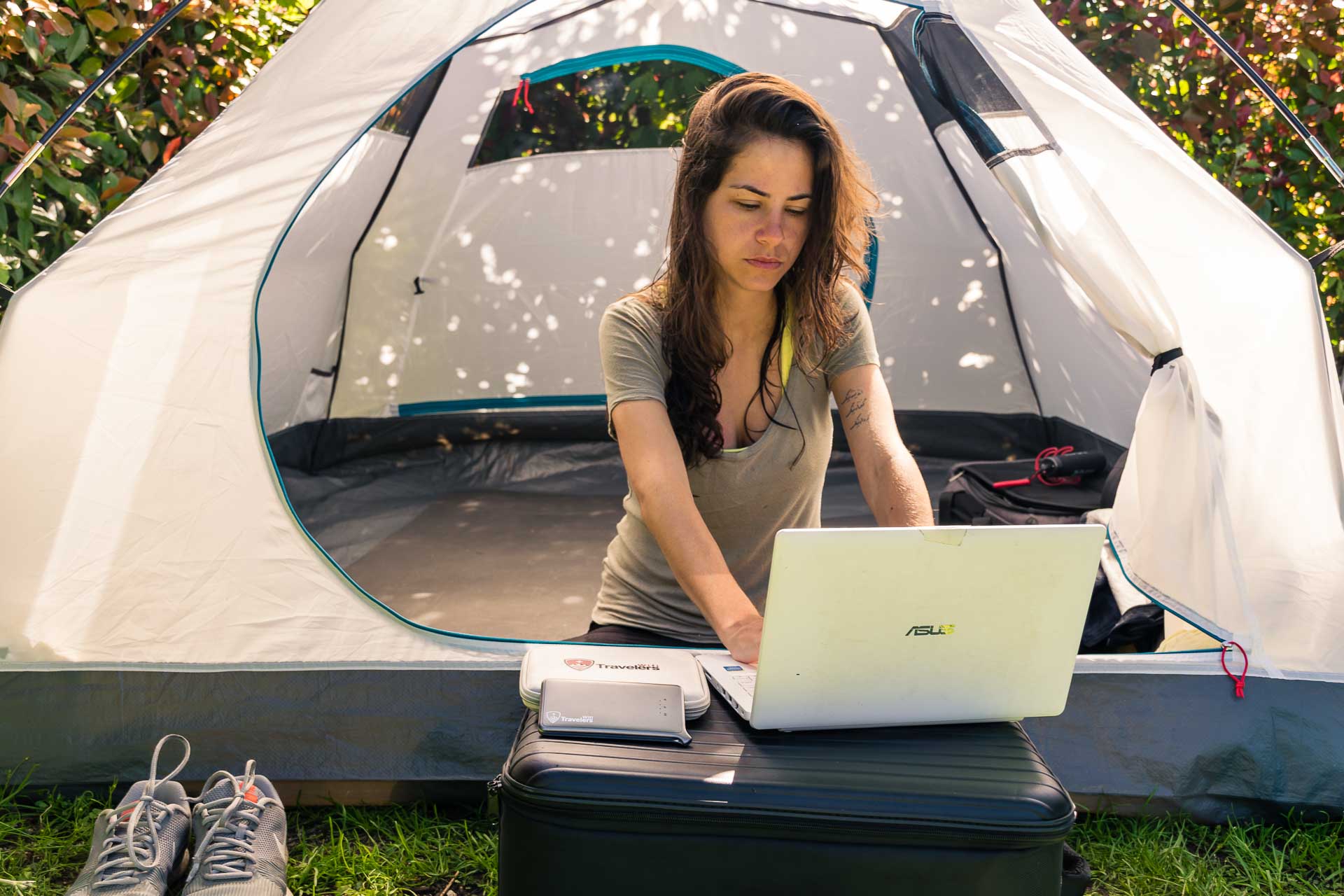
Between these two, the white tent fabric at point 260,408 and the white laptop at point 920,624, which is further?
the white tent fabric at point 260,408

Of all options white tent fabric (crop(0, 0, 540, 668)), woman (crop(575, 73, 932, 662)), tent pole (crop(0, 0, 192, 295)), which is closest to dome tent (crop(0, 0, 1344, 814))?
white tent fabric (crop(0, 0, 540, 668))

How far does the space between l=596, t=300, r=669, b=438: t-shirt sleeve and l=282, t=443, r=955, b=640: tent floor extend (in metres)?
0.82

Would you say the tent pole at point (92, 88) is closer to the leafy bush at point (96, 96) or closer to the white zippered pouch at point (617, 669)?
the leafy bush at point (96, 96)

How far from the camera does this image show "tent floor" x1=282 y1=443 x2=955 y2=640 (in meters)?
2.42

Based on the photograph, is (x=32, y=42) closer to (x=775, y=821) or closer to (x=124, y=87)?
(x=124, y=87)

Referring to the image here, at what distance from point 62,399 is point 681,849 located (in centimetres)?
117

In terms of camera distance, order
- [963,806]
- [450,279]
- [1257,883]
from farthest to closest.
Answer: [450,279], [1257,883], [963,806]

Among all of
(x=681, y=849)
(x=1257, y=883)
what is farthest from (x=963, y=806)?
(x=1257, y=883)

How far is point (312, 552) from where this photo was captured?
165cm

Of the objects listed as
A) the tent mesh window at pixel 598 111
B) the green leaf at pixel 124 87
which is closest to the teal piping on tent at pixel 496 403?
the tent mesh window at pixel 598 111

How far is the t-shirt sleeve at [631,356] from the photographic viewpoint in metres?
1.41

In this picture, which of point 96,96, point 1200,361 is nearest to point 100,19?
point 96,96

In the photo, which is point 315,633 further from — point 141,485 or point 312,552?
point 141,485

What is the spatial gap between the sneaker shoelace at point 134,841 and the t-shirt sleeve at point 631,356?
0.66 m
